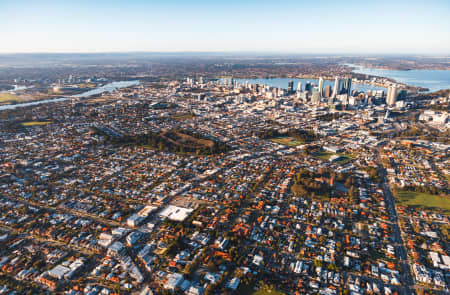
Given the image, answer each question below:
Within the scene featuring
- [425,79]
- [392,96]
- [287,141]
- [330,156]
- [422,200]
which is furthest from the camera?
[425,79]

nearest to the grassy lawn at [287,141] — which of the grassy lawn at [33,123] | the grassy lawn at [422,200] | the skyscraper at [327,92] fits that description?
the grassy lawn at [422,200]

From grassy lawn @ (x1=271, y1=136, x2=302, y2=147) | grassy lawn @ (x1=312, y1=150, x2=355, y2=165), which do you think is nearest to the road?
grassy lawn @ (x1=312, y1=150, x2=355, y2=165)

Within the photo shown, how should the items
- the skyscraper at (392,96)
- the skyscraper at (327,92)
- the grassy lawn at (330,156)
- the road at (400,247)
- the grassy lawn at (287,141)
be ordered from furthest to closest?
the skyscraper at (327,92) → the skyscraper at (392,96) → the grassy lawn at (287,141) → the grassy lawn at (330,156) → the road at (400,247)

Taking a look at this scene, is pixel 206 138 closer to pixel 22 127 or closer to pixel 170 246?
pixel 170 246

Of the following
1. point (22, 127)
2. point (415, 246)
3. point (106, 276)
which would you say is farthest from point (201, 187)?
point (22, 127)

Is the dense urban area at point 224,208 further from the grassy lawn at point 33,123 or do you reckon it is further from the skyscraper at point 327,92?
the skyscraper at point 327,92

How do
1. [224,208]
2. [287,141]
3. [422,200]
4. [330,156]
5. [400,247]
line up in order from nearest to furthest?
[400,247] → [224,208] → [422,200] → [330,156] → [287,141]

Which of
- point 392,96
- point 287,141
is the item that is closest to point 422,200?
point 287,141

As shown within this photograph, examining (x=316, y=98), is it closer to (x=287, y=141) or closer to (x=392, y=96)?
(x=392, y=96)
